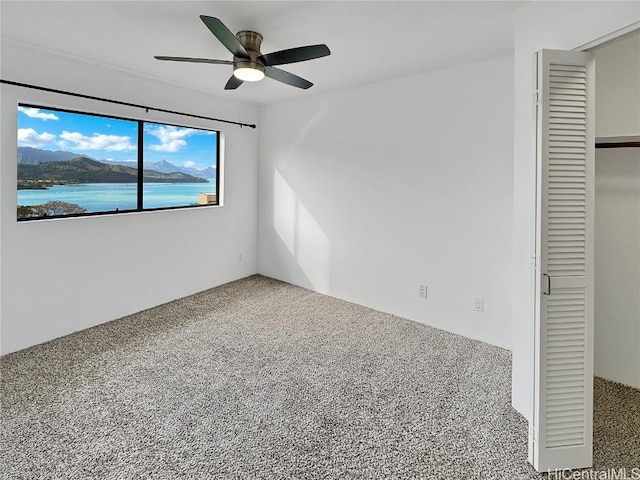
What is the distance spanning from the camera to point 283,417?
2.14 metres

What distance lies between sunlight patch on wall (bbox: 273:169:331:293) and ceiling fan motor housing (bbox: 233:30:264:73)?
2268mm

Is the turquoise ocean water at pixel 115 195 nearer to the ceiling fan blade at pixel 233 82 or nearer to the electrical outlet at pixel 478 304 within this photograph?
the ceiling fan blade at pixel 233 82

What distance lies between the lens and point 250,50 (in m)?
2.55

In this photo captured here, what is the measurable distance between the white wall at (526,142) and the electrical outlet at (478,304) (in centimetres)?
100

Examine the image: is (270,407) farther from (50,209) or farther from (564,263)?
(50,209)

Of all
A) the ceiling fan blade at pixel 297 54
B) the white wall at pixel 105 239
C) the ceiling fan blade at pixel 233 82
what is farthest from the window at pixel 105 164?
the ceiling fan blade at pixel 297 54

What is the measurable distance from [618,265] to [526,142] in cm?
119

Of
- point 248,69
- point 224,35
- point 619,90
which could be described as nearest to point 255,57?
point 248,69

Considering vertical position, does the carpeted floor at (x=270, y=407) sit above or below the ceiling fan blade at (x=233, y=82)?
below

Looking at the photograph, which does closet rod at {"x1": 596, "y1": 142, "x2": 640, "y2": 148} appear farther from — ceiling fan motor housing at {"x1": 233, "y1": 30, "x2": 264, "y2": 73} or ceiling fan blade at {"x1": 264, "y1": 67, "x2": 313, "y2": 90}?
ceiling fan motor housing at {"x1": 233, "y1": 30, "x2": 264, "y2": 73}

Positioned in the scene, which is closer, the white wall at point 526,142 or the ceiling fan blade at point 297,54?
the white wall at point 526,142

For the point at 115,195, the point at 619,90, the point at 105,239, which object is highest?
the point at 619,90

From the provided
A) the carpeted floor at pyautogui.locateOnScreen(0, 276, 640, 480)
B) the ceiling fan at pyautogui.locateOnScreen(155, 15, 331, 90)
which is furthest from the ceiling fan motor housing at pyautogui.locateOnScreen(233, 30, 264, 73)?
the carpeted floor at pyautogui.locateOnScreen(0, 276, 640, 480)

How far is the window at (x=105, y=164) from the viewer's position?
3.08 metres
